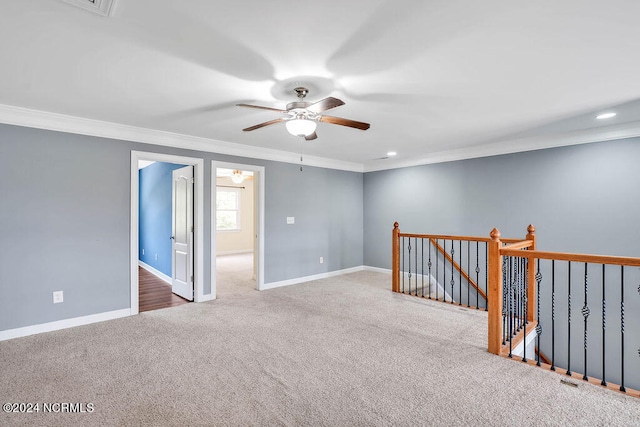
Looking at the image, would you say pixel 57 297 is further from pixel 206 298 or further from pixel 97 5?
pixel 97 5

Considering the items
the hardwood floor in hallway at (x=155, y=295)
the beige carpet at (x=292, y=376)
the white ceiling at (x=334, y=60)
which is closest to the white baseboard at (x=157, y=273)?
the hardwood floor in hallway at (x=155, y=295)

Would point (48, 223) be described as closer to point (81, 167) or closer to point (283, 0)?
point (81, 167)

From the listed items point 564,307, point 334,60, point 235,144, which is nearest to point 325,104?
point 334,60

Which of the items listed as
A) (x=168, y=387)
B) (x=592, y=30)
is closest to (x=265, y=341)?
(x=168, y=387)

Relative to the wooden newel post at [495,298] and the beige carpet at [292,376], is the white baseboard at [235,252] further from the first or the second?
the wooden newel post at [495,298]

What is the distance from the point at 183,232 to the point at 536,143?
18.0 feet

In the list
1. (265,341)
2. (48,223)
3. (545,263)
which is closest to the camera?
(265,341)

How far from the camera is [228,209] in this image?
379 inches

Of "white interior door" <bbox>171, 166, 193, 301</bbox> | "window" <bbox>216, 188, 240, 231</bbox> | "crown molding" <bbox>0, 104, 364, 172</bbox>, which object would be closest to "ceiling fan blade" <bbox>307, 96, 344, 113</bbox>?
"crown molding" <bbox>0, 104, 364, 172</bbox>

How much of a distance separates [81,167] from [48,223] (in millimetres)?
714

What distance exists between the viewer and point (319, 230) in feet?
19.8

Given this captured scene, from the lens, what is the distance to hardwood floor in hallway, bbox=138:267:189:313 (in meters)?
4.33

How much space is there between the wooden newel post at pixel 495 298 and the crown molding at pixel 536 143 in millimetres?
2422

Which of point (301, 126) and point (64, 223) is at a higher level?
point (301, 126)
